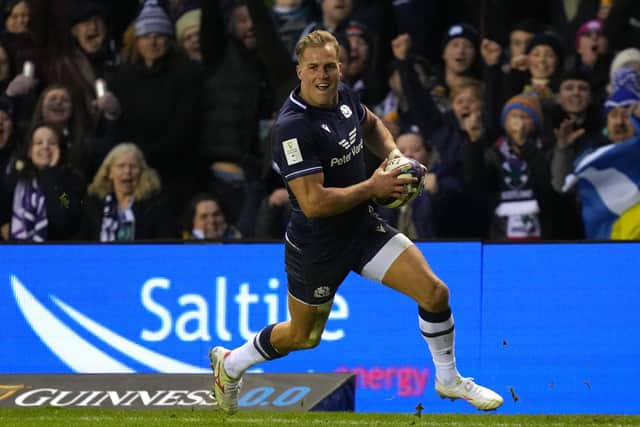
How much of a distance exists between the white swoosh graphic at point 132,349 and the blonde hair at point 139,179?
1294mm

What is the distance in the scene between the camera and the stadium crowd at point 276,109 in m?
11.2

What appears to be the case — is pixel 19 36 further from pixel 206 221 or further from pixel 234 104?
pixel 206 221

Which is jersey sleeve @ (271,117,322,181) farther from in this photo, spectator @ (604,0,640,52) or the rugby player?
spectator @ (604,0,640,52)

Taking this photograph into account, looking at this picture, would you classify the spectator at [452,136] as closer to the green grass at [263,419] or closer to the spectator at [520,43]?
the spectator at [520,43]

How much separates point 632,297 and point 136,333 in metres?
4.07

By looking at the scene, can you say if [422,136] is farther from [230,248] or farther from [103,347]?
[103,347]

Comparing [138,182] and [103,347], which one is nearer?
[103,347]

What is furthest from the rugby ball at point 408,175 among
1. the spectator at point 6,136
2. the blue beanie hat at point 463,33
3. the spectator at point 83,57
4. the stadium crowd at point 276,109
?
the spectator at point 6,136

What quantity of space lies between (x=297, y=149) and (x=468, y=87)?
15.0ft

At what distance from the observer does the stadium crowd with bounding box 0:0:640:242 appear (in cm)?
1120

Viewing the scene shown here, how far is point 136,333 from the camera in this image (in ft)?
34.7

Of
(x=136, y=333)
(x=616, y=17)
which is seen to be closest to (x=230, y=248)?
(x=136, y=333)

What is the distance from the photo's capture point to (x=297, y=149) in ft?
23.7


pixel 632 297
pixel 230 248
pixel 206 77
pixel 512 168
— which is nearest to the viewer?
pixel 632 297
